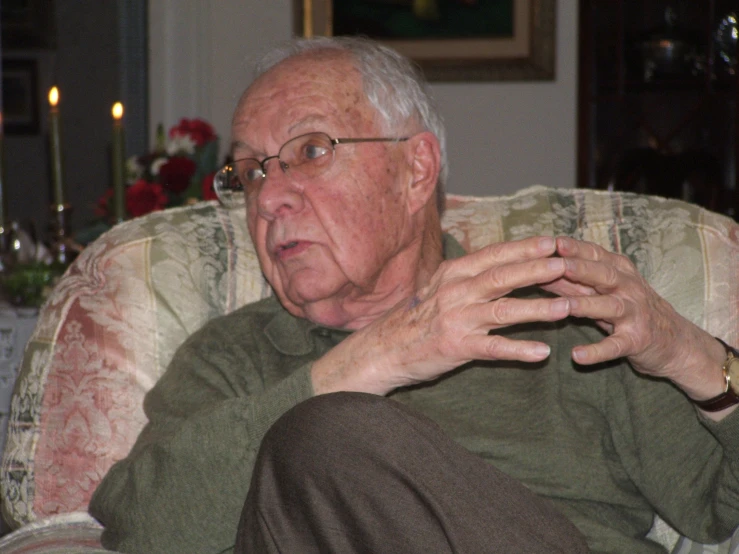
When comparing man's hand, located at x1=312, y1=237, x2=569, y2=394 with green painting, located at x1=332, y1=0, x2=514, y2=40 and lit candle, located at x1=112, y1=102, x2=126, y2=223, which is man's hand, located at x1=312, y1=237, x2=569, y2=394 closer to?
lit candle, located at x1=112, y1=102, x2=126, y2=223

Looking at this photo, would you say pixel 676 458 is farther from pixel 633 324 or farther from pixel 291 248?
pixel 291 248

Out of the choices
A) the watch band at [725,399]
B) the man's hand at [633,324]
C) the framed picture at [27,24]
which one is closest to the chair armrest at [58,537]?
the man's hand at [633,324]

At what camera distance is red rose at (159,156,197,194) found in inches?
88.6

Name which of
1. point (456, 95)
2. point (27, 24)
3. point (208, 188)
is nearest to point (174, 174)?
point (208, 188)

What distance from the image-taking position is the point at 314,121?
56.7 inches

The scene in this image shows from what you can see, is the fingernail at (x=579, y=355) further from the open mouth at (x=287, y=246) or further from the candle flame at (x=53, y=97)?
the candle flame at (x=53, y=97)

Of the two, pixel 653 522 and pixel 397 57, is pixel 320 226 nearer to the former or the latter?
pixel 397 57

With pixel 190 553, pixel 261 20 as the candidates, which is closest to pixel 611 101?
pixel 261 20

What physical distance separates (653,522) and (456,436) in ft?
1.22

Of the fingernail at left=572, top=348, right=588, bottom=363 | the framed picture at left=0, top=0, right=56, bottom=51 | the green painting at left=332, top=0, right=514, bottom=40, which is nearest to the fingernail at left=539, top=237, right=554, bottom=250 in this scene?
the fingernail at left=572, top=348, right=588, bottom=363

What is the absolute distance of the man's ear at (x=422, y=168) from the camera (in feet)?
5.04

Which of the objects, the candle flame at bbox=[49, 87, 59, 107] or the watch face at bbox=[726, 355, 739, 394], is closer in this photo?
the watch face at bbox=[726, 355, 739, 394]

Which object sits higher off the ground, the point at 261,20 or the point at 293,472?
the point at 261,20

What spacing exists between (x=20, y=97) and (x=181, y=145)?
161cm
